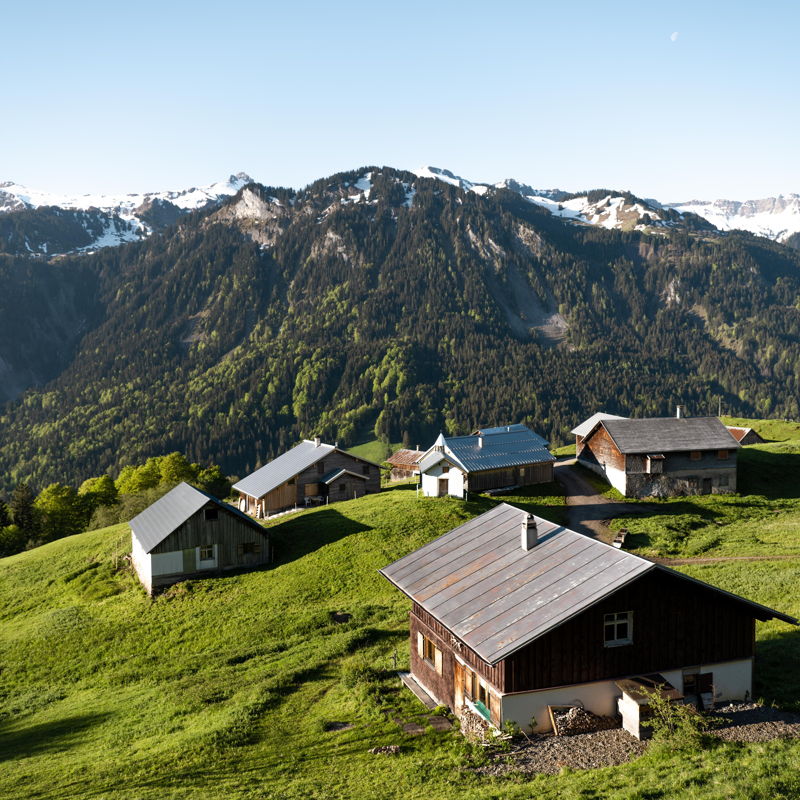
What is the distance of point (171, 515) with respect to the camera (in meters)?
55.6

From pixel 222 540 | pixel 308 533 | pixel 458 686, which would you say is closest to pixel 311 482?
pixel 308 533

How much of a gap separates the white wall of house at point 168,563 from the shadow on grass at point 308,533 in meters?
7.18

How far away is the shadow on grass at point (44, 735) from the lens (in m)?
26.2

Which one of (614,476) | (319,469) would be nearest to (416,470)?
(319,469)

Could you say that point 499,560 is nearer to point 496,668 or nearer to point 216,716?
point 496,668

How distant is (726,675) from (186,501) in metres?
44.1

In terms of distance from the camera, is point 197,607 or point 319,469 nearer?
point 197,607

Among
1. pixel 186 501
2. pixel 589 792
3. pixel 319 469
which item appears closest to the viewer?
pixel 589 792

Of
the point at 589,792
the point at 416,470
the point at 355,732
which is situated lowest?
the point at 416,470

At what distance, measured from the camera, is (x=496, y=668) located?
22.8 meters

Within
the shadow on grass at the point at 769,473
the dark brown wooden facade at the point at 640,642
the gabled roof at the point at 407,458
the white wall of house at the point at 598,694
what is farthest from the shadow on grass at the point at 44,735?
the gabled roof at the point at 407,458

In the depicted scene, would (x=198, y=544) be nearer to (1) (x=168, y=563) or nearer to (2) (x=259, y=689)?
(1) (x=168, y=563)

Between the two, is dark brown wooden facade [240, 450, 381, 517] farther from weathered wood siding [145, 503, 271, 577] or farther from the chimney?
the chimney

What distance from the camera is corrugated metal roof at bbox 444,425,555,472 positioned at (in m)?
67.9
